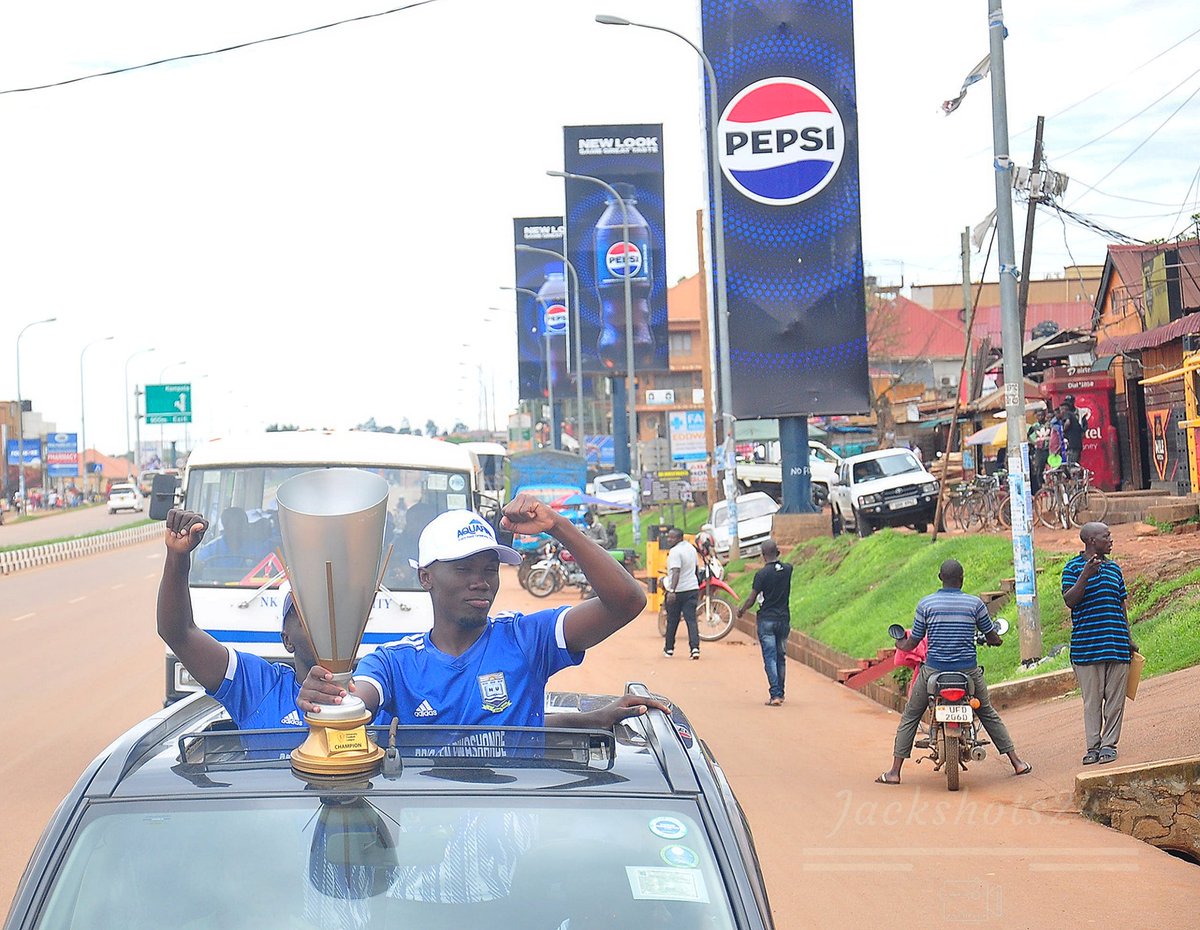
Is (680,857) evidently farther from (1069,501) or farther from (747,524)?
(747,524)

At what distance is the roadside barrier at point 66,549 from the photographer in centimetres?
4350

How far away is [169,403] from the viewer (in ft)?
246

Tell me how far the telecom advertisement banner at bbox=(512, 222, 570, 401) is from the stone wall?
5105 cm

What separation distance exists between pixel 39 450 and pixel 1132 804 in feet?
383

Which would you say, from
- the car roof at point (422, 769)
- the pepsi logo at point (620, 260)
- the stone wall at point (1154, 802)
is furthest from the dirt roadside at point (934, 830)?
the pepsi logo at point (620, 260)

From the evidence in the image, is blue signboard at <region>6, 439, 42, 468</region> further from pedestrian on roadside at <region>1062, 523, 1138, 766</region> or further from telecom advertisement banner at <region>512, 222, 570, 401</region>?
pedestrian on roadside at <region>1062, 523, 1138, 766</region>

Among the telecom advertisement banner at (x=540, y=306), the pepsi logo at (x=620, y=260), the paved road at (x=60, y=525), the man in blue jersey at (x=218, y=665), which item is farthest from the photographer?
the paved road at (x=60, y=525)

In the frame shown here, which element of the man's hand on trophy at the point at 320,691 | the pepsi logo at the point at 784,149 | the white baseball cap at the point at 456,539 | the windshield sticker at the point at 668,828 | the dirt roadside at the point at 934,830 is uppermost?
the pepsi logo at the point at 784,149

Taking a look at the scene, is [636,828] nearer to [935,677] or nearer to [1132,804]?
[1132,804]

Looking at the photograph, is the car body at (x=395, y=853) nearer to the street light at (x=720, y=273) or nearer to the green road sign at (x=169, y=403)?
the street light at (x=720, y=273)

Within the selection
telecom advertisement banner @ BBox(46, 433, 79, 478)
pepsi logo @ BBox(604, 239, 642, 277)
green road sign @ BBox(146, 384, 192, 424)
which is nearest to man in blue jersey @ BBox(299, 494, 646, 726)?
pepsi logo @ BBox(604, 239, 642, 277)

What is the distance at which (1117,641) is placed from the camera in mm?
9930

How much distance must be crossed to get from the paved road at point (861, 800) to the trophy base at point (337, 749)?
14.2ft

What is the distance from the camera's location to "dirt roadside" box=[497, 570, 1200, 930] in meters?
7.24
